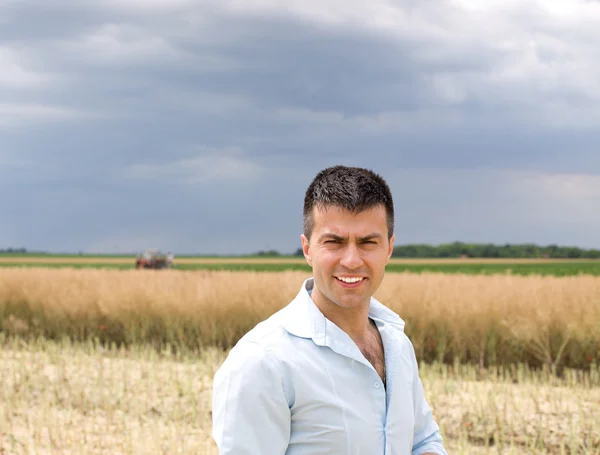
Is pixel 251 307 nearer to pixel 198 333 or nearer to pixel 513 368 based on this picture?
pixel 198 333

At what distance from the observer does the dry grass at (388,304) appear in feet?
26.1

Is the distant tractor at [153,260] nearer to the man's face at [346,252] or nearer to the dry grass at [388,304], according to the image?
the dry grass at [388,304]

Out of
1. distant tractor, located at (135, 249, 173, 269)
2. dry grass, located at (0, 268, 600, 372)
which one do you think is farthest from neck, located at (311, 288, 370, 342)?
distant tractor, located at (135, 249, 173, 269)

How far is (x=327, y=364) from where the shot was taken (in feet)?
5.85

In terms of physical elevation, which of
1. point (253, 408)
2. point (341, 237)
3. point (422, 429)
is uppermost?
point (341, 237)

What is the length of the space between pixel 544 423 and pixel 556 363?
90.6 inches

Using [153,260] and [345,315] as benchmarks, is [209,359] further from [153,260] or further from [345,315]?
[153,260]

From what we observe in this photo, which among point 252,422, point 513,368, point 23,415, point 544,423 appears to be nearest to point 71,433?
point 23,415

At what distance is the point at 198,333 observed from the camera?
31.0ft

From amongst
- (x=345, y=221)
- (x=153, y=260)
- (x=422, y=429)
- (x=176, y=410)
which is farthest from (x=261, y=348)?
(x=153, y=260)

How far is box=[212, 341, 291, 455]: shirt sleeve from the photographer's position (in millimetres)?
1682

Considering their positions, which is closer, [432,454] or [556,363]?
[432,454]

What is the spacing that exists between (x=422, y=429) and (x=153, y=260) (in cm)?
3197

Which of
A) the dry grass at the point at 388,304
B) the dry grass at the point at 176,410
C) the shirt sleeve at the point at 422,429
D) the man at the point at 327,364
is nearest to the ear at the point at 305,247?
the man at the point at 327,364
